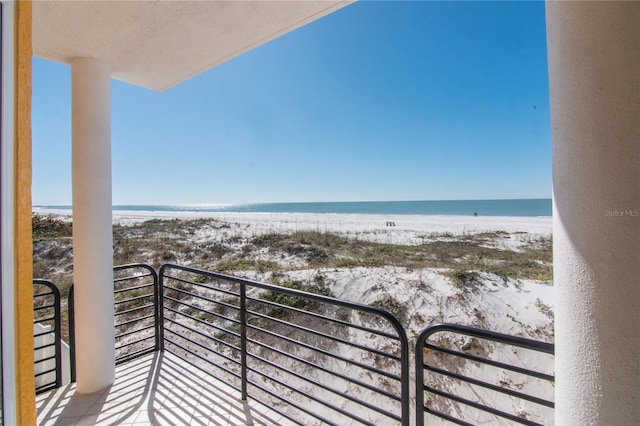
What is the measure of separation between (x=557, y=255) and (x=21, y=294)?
122 centimetres

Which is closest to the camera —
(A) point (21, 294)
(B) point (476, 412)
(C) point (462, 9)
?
(A) point (21, 294)

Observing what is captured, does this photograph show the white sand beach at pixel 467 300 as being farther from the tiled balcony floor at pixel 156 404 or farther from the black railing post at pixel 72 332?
the black railing post at pixel 72 332

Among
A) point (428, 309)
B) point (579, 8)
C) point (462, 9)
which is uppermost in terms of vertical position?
point (462, 9)

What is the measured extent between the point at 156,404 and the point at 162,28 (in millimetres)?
2504

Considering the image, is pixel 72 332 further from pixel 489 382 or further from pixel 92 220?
pixel 489 382

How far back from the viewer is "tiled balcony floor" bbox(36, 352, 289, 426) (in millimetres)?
1757

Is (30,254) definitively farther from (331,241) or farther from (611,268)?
(331,241)

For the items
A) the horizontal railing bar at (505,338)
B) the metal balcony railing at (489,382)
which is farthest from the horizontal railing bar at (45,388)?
the metal balcony railing at (489,382)

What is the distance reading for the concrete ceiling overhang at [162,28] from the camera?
Answer: 1.48 m

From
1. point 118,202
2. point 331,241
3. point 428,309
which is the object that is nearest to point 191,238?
point 331,241

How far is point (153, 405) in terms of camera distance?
1901 mm

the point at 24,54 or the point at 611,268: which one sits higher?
the point at 24,54

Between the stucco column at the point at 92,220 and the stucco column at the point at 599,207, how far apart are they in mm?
2532

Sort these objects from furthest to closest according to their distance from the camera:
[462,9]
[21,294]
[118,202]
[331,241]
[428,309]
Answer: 1. [118,202]
2. [331,241]
3. [462,9]
4. [428,309]
5. [21,294]
